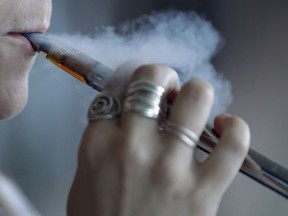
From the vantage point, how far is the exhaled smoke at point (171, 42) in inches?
44.8

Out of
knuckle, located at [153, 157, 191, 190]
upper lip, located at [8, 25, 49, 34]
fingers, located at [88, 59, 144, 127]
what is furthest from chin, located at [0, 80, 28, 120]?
knuckle, located at [153, 157, 191, 190]

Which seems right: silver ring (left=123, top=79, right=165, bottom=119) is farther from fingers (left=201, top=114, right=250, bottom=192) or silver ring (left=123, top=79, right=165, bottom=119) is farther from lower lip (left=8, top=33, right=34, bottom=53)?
lower lip (left=8, top=33, right=34, bottom=53)

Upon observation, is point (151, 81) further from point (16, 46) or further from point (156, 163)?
point (16, 46)

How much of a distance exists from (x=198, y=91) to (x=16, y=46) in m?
0.43

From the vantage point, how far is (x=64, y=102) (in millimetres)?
1501

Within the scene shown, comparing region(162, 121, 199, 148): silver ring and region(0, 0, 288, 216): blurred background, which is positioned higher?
region(0, 0, 288, 216): blurred background

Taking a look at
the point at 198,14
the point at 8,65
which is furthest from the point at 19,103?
the point at 198,14

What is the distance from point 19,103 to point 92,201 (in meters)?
0.42

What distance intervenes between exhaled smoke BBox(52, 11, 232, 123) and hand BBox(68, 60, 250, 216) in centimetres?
52

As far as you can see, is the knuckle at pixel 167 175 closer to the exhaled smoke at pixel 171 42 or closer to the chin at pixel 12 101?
the chin at pixel 12 101

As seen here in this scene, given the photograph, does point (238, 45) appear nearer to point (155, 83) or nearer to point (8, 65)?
→ point (8, 65)

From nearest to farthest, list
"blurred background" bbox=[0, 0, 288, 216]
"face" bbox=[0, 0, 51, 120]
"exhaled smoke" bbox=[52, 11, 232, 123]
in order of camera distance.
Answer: "face" bbox=[0, 0, 51, 120] < "exhaled smoke" bbox=[52, 11, 232, 123] < "blurred background" bbox=[0, 0, 288, 216]

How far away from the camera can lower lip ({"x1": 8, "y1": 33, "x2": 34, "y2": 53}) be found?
0.82 m

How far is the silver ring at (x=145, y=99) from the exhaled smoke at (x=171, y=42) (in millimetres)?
513
